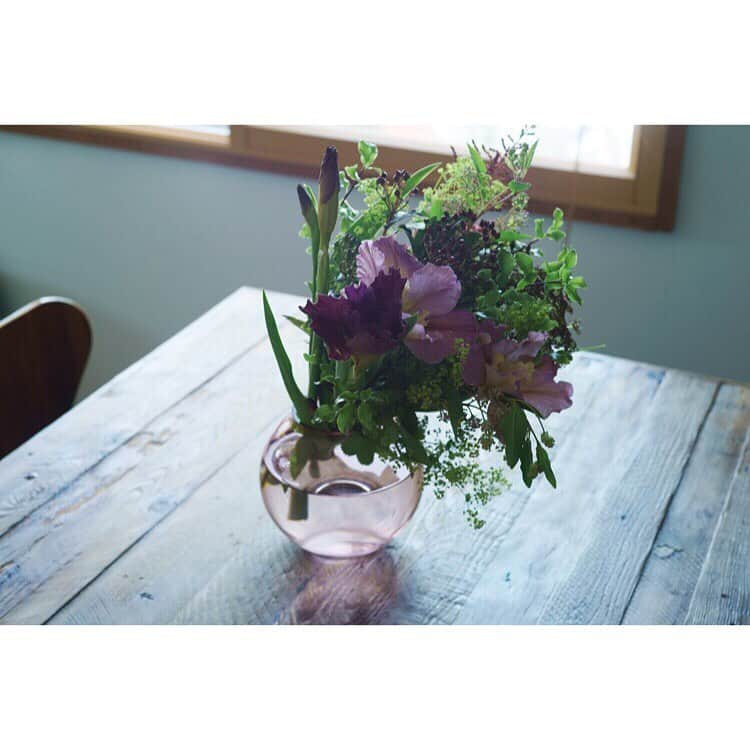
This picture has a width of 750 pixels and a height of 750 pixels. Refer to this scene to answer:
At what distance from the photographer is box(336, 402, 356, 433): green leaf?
931mm

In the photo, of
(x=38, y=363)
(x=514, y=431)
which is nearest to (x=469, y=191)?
(x=514, y=431)

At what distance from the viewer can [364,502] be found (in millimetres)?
1090

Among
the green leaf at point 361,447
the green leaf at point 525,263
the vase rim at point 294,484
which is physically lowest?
the vase rim at point 294,484

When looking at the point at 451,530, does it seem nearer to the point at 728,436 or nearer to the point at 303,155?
the point at 728,436

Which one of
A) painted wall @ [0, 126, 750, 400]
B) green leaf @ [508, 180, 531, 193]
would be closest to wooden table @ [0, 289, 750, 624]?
green leaf @ [508, 180, 531, 193]

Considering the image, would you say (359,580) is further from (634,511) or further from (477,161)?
(477,161)

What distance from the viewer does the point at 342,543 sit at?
1144mm

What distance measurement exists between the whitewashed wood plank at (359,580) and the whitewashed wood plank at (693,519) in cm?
19

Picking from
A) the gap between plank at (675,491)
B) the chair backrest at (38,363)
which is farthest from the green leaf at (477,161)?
the chair backrest at (38,363)

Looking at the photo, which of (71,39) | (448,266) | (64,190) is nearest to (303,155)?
(64,190)

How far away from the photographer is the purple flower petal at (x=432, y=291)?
35.0 inches

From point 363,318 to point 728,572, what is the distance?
1.95 feet

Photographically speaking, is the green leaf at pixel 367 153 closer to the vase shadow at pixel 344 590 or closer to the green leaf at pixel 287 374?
the green leaf at pixel 287 374

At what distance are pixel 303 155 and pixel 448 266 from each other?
1669 millimetres
